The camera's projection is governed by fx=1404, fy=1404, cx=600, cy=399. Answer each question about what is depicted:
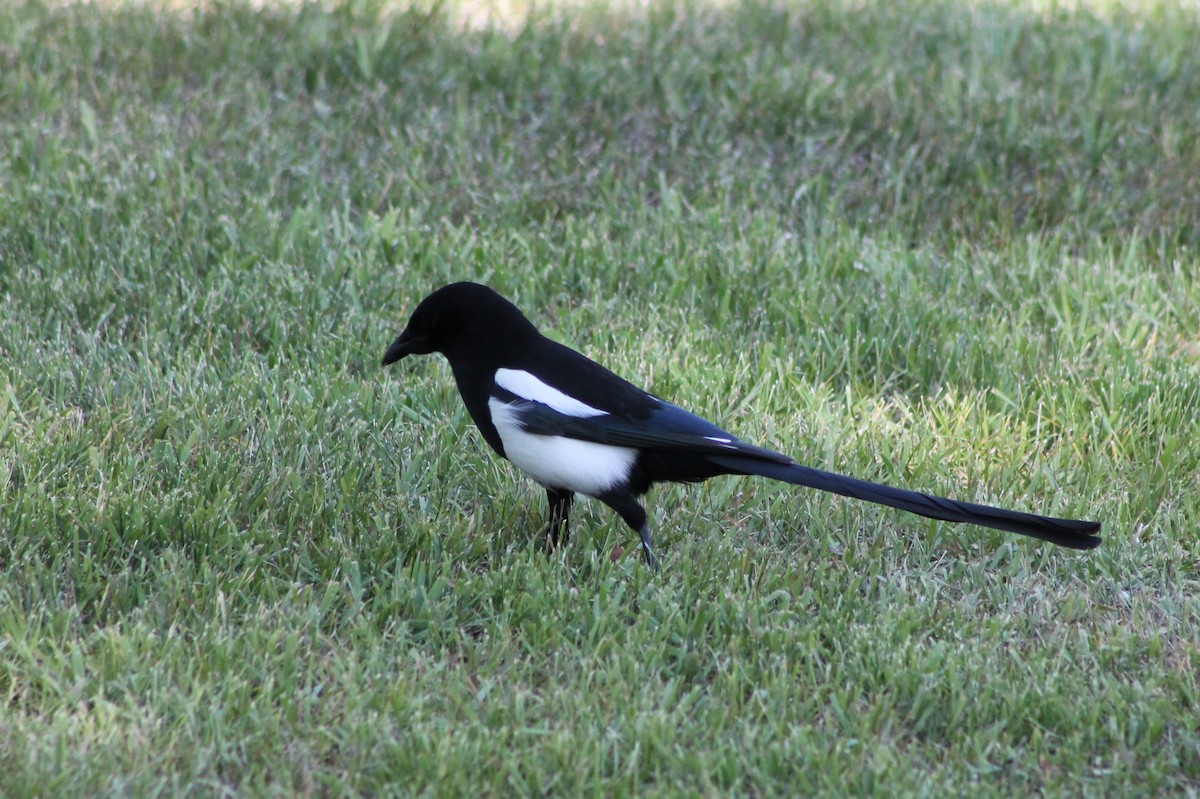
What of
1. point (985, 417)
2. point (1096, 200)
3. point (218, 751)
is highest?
point (1096, 200)

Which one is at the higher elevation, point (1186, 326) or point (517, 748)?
point (1186, 326)

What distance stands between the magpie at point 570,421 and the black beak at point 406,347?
0.05 feet

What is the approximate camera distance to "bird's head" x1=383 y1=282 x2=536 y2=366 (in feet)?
11.8

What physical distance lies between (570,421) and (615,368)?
1.16m

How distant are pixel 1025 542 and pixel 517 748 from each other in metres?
1.68

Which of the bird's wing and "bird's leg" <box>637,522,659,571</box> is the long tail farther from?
"bird's leg" <box>637,522,659,571</box>

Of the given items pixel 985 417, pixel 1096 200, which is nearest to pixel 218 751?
pixel 985 417

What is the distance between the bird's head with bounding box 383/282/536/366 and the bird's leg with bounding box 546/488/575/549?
0.41 m

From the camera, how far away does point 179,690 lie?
9.67ft

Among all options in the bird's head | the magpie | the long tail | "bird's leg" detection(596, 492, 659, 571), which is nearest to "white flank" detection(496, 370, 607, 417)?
the magpie

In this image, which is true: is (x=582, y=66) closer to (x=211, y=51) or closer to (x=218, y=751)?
(x=211, y=51)

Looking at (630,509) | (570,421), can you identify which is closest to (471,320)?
(570,421)

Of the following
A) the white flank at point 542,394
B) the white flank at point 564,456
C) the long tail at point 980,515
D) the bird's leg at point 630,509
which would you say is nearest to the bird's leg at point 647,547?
the bird's leg at point 630,509

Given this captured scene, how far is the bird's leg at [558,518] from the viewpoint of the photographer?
367 cm
